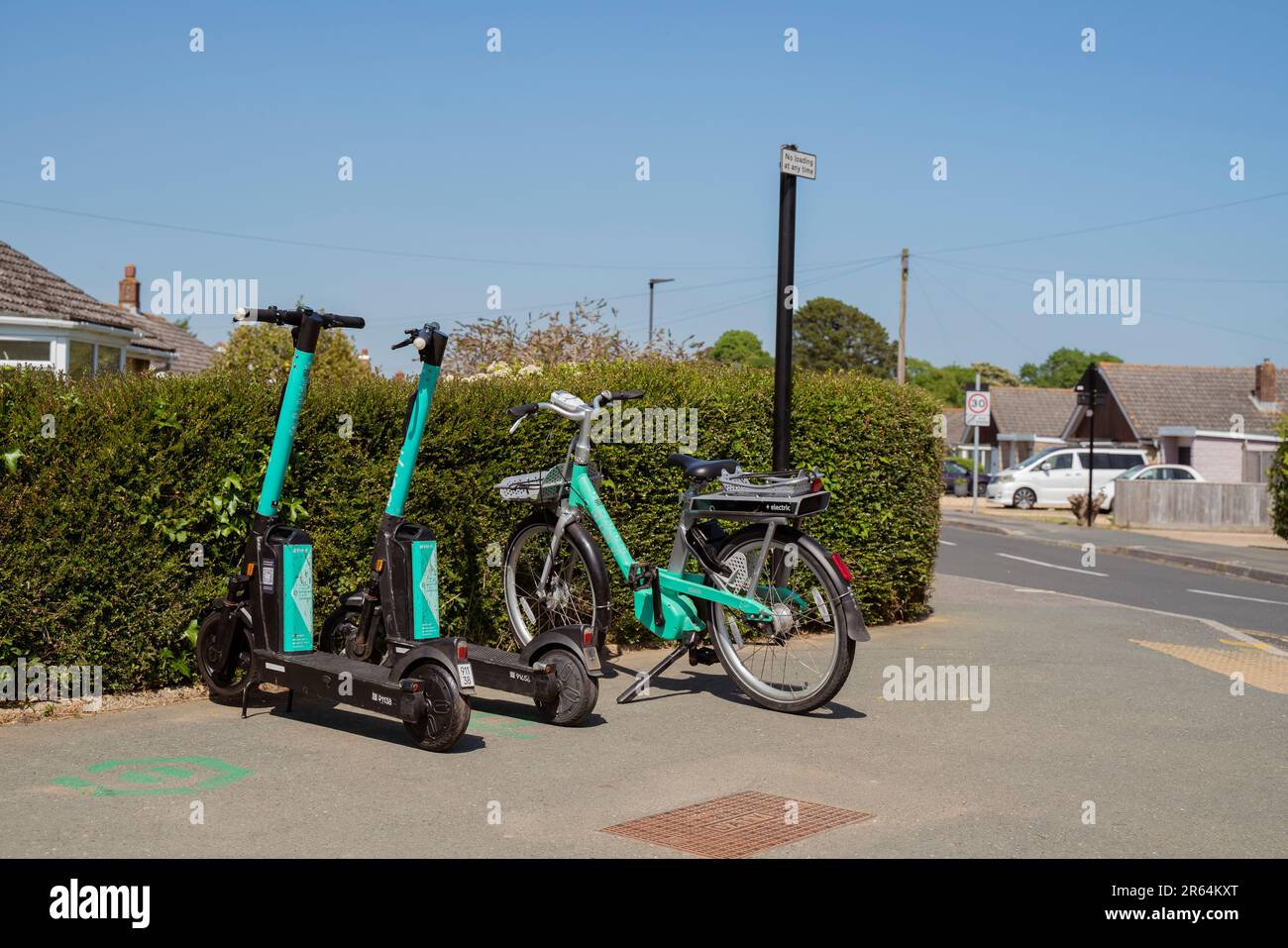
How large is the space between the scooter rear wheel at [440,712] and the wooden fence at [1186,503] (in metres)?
30.1

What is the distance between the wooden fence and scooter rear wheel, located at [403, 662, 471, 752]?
3012 cm

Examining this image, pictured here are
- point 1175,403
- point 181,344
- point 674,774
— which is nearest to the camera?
point 674,774

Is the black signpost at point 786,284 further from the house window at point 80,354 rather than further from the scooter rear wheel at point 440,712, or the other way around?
the house window at point 80,354

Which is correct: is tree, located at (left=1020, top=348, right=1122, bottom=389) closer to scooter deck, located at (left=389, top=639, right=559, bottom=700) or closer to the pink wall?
the pink wall

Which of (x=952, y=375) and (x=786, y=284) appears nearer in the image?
(x=786, y=284)

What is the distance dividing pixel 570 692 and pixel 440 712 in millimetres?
849

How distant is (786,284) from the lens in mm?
9227

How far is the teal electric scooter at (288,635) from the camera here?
6172 millimetres

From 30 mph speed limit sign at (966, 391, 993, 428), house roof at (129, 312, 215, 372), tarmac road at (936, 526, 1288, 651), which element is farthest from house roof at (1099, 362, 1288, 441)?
house roof at (129, 312, 215, 372)

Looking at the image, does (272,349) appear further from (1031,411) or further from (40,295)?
(1031,411)

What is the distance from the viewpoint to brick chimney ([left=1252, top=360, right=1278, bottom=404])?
55.5 metres

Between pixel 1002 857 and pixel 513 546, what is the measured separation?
4.14 meters

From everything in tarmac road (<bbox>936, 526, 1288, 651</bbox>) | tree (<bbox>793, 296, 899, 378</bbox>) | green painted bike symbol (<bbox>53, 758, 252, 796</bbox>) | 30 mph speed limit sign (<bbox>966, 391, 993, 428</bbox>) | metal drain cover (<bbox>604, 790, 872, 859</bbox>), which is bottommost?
tarmac road (<bbox>936, 526, 1288, 651</bbox>)

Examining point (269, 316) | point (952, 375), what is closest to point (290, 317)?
point (269, 316)
